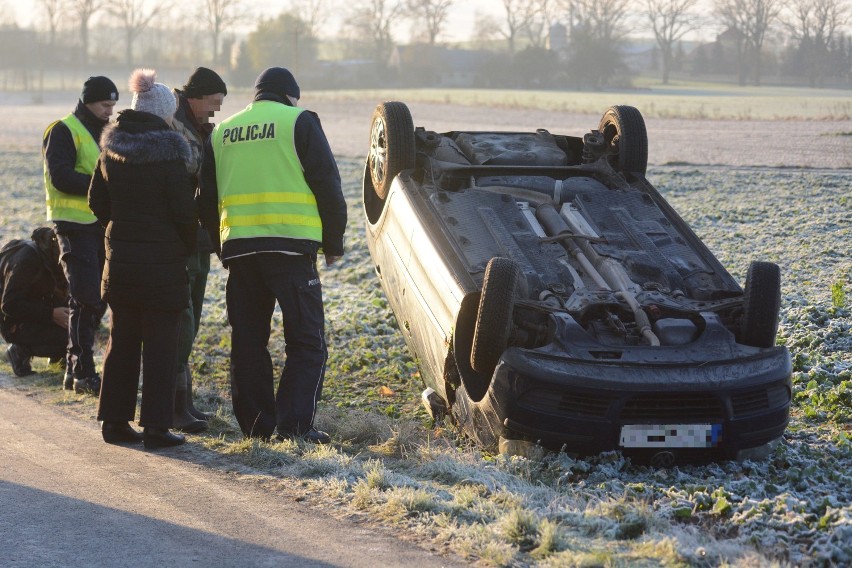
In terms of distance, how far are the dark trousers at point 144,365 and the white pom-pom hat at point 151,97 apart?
1.07 meters

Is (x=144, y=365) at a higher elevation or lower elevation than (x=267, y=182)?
lower

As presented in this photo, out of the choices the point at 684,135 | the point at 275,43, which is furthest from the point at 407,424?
the point at 275,43

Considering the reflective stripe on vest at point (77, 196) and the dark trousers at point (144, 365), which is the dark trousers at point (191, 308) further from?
the reflective stripe on vest at point (77, 196)

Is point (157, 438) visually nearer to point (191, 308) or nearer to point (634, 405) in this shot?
point (191, 308)

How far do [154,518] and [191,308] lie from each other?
219 centimetres

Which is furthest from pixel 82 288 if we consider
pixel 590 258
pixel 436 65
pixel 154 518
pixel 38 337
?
pixel 436 65

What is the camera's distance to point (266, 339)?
249 inches

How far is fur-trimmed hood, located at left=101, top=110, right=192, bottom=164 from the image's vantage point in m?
5.93

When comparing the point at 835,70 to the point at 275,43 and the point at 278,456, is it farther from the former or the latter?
the point at 275,43

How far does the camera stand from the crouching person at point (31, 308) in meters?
8.30

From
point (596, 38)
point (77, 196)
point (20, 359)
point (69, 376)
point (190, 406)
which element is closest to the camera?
point (190, 406)

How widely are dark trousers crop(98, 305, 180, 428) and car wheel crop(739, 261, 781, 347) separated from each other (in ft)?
10.1

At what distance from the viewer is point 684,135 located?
2709cm

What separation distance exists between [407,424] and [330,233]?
53.4 inches
